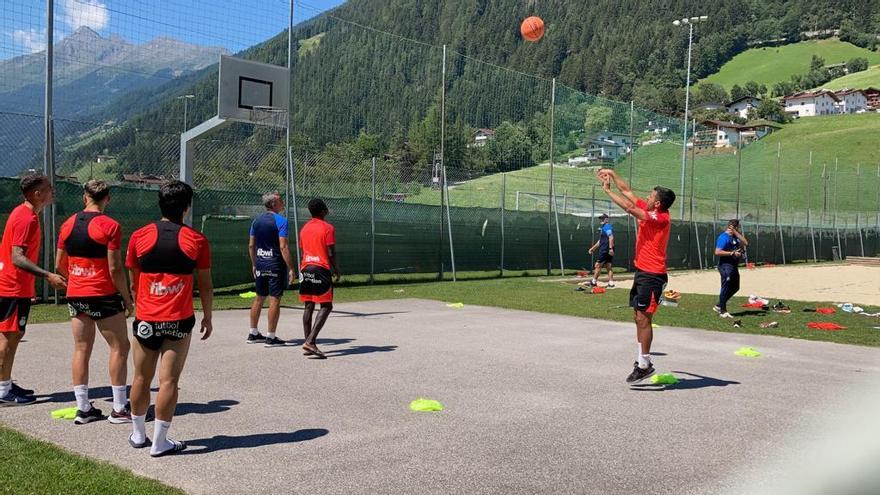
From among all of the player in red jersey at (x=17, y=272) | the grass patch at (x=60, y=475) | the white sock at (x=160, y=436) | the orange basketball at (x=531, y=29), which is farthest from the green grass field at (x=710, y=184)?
the grass patch at (x=60, y=475)

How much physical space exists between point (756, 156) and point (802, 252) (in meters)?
6.46

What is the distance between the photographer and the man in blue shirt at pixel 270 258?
9.95 metres

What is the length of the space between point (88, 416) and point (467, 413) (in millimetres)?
3039

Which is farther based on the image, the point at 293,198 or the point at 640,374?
the point at 293,198

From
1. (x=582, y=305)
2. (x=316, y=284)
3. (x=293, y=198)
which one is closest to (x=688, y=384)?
(x=316, y=284)

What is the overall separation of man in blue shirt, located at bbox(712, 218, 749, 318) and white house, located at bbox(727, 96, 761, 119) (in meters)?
129

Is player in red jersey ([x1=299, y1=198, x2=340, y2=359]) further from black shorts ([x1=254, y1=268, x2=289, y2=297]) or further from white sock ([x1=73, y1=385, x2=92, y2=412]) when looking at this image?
white sock ([x1=73, y1=385, x2=92, y2=412])

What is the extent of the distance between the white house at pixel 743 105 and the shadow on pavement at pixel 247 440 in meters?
140

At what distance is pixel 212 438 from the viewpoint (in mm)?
5586

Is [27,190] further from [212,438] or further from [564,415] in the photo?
[564,415]

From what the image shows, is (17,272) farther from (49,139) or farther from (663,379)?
(49,139)

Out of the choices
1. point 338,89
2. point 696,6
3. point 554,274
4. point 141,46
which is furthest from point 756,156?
point 696,6

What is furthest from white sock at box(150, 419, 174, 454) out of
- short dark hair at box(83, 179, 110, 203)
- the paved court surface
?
short dark hair at box(83, 179, 110, 203)

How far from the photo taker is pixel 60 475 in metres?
4.53
